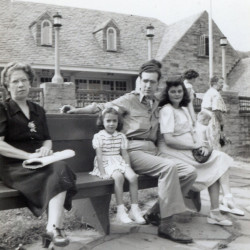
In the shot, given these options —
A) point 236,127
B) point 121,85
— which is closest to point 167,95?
point 236,127

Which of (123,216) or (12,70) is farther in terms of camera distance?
(123,216)

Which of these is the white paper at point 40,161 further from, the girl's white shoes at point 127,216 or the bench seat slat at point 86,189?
the girl's white shoes at point 127,216

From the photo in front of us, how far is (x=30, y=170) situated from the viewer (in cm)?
279

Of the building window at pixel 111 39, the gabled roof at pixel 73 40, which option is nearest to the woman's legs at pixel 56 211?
the gabled roof at pixel 73 40

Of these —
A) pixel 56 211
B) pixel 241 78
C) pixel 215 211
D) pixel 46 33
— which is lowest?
pixel 215 211

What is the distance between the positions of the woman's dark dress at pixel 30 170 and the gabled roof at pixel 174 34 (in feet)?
53.0

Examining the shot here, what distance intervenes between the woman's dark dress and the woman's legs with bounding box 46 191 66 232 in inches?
1.4

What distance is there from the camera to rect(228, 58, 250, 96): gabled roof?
64.7ft

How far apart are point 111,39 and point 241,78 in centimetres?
702

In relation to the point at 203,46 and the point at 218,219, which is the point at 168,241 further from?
the point at 203,46

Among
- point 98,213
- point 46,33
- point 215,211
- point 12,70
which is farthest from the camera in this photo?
point 46,33

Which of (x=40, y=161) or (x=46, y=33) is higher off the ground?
(x=46, y=33)

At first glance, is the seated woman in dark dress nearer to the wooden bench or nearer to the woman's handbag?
the wooden bench

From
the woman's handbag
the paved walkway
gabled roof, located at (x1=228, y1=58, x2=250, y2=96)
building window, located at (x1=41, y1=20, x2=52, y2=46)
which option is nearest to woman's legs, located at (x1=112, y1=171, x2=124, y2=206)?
the paved walkway
